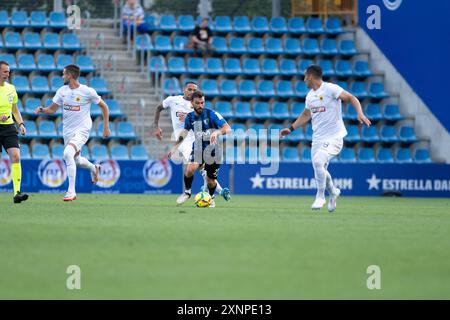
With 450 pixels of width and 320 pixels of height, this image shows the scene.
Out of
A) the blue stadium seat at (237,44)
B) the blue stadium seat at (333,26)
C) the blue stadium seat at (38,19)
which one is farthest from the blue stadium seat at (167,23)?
the blue stadium seat at (333,26)

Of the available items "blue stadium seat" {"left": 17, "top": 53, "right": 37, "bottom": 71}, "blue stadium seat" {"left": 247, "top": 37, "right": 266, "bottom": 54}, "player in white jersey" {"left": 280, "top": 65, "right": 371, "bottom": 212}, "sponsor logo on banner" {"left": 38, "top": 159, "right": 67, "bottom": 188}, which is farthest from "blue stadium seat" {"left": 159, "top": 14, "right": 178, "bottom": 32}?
"player in white jersey" {"left": 280, "top": 65, "right": 371, "bottom": 212}

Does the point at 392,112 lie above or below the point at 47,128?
above

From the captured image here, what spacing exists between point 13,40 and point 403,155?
495 inches

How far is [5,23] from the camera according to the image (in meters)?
33.4

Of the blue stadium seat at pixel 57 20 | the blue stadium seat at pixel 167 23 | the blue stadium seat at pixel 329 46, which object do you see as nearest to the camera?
the blue stadium seat at pixel 57 20

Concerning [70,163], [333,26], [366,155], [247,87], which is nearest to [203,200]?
[70,163]

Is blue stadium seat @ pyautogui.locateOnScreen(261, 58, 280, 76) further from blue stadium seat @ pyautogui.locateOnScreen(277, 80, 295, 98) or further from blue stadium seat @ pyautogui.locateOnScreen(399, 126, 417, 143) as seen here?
blue stadium seat @ pyautogui.locateOnScreen(399, 126, 417, 143)

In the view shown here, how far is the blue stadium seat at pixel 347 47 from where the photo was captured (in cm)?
3656

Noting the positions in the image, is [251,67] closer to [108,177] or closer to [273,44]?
[273,44]

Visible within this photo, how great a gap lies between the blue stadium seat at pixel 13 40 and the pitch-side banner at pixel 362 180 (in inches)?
310

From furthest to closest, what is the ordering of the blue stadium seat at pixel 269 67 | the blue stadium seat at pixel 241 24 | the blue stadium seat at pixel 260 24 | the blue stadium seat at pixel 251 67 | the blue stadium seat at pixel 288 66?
the blue stadium seat at pixel 260 24 → the blue stadium seat at pixel 241 24 → the blue stadium seat at pixel 288 66 → the blue stadium seat at pixel 269 67 → the blue stadium seat at pixel 251 67

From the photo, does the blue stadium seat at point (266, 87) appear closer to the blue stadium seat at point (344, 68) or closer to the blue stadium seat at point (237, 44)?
the blue stadium seat at point (237, 44)

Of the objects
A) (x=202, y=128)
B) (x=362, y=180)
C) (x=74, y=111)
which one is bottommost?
(x=362, y=180)

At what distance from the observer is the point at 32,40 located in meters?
33.2
